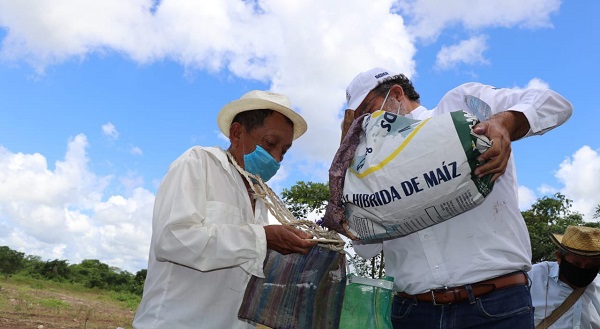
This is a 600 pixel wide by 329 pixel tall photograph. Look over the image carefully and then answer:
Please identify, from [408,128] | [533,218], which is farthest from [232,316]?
[533,218]

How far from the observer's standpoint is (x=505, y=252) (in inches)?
83.0

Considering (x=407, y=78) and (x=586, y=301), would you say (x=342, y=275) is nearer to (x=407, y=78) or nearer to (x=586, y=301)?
(x=407, y=78)

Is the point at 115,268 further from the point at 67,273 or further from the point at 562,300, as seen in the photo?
the point at 562,300

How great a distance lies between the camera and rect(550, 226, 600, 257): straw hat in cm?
432

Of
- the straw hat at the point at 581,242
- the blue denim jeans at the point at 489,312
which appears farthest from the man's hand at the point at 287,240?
the straw hat at the point at 581,242

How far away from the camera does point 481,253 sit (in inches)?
82.2

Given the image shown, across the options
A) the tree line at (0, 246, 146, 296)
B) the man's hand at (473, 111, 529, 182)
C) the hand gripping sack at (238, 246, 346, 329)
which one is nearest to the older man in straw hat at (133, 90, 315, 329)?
the hand gripping sack at (238, 246, 346, 329)

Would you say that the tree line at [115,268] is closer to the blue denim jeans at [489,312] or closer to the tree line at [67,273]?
the tree line at [67,273]

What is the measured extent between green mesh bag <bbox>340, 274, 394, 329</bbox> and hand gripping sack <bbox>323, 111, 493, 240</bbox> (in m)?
0.27

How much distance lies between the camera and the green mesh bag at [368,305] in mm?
2107

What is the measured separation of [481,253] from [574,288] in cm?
298

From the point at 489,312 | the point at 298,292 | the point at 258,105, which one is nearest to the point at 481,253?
the point at 489,312

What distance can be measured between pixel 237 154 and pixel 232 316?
827mm

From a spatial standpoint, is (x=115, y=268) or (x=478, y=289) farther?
(x=115, y=268)
